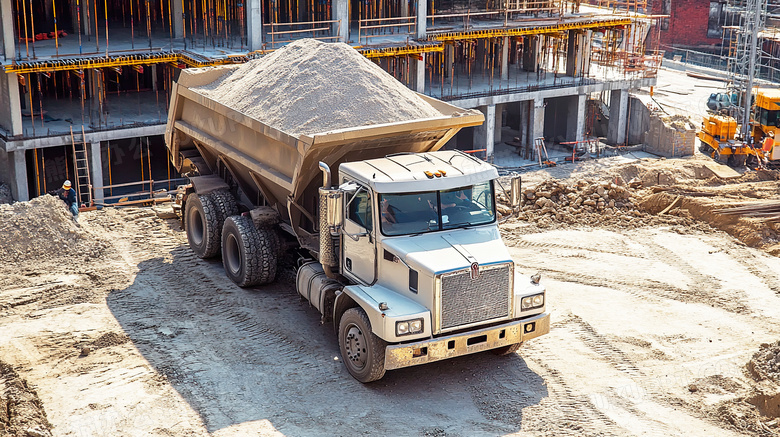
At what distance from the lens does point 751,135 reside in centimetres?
2902

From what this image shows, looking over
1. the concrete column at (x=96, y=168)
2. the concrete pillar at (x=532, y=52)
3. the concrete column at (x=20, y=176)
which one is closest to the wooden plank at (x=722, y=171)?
the concrete pillar at (x=532, y=52)

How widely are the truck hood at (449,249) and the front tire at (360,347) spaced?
1.08 metres

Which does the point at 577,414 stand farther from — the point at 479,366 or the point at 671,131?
the point at 671,131

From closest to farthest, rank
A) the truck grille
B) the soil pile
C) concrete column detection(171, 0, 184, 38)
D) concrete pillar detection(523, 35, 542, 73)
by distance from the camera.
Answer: the truck grille, the soil pile, concrete column detection(171, 0, 184, 38), concrete pillar detection(523, 35, 542, 73)

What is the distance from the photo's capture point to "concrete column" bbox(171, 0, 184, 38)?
2861 cm

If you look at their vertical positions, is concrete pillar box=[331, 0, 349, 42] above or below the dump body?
above

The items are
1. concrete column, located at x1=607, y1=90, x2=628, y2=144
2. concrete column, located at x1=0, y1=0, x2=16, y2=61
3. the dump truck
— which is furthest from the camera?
concrete column, located at x1=607, y1=90, x2=628, y2=144

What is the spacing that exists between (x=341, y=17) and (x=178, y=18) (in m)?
5.39

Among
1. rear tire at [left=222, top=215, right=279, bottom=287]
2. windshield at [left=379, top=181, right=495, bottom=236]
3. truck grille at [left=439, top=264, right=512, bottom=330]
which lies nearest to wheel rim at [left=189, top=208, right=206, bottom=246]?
rear tire at [left=222, top=215, right=279, bottom=287]

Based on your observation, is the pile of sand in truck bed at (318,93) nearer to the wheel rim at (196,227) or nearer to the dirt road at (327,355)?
the wheel rim at (196,227)

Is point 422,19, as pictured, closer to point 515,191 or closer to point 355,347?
point 515,191

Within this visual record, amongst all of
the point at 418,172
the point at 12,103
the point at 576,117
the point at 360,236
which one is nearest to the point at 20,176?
the point at 12,103

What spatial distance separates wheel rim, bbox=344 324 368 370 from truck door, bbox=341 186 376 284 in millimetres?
744

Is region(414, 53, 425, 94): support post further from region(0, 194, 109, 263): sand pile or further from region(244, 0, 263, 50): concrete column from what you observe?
region(0, 194, 109, 263): sand pile
